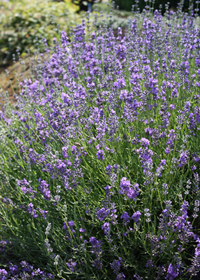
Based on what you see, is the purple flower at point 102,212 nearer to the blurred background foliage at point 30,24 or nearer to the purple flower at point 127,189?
the purple flower at point 127,189

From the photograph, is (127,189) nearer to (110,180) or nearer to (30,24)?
(110,180)

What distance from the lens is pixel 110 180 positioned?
1899 millimetres

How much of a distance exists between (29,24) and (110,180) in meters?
6.95

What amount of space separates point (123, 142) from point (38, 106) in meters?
1.21

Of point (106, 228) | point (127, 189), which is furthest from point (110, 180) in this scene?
point (106, 228)

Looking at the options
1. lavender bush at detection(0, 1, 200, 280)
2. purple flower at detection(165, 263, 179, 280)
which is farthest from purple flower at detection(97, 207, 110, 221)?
purple flower at detection(165, 263, 179, 280)

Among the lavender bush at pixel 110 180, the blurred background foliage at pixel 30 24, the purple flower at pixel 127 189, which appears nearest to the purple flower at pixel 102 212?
the lavender bush at pixel 110 180

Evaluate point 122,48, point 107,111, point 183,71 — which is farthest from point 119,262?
point 122,48

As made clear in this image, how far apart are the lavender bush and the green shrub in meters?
4.03

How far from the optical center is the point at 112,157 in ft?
8.32

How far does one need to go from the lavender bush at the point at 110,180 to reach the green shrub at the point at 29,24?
4.03 m

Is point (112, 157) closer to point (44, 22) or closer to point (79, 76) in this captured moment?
point (79, 76)

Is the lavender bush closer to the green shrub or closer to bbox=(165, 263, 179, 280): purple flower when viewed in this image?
bbox=(165, 263, 179, 280): purple flower

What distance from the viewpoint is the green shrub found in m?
7.34
